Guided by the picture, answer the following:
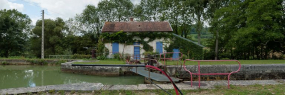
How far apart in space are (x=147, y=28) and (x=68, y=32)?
1832cm

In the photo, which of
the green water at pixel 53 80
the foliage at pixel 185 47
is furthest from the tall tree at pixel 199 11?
the green water at pixel 53 80

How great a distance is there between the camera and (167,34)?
17984 mm

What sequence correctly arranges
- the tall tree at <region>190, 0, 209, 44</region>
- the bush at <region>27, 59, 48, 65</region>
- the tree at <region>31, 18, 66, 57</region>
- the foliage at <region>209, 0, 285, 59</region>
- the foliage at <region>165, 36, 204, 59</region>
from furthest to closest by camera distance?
the tree at <region>31, 18, 66, 57</region>
the tall tree at <region>190, 0, 209, 44</region>
the foliage at <region>165, 36, 204, 59</region>
the bush at <region>27, 59, 48, 65</region>
the foliage at <region>209, 0, 285, 59</region>

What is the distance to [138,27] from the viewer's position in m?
18.7

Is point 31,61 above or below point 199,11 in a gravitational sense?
below

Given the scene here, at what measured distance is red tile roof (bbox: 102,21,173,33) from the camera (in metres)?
18.1

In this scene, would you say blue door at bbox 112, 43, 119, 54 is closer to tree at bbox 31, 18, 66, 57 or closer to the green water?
the green water

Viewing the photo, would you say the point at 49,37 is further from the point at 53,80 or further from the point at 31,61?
the point at 53,80

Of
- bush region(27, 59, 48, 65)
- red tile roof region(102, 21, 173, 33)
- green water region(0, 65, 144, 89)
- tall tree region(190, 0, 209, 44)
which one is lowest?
green water region(0, 65, 144, 89)

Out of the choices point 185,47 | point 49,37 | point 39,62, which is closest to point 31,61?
point 39,62

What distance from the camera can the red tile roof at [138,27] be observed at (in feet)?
59.4

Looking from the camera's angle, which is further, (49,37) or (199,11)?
(49,37)

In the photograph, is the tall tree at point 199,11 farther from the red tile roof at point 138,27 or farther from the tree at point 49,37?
the tree at point 49,37

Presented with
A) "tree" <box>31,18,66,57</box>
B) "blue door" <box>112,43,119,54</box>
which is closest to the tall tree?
"blue door" <box>112,43,119,54</box>
